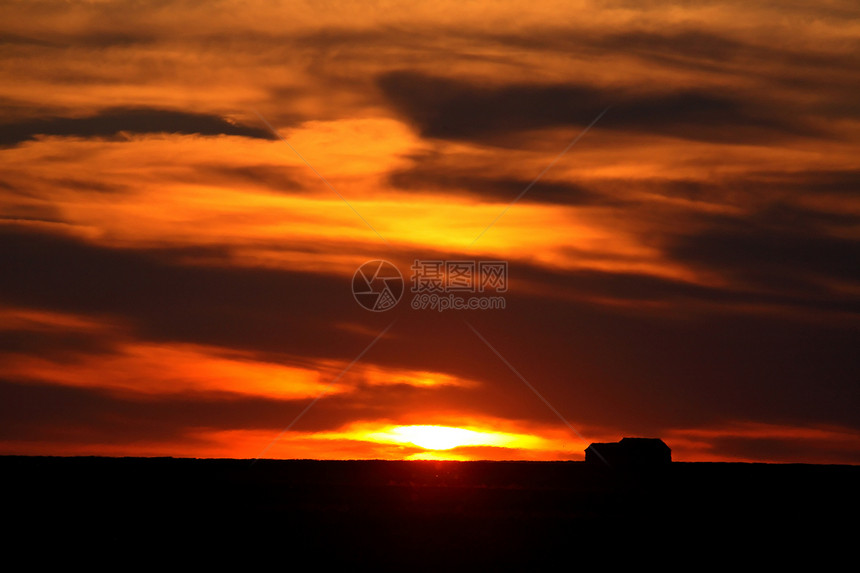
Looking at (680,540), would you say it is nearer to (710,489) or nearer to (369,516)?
(369,516)

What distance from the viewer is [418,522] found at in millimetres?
52312

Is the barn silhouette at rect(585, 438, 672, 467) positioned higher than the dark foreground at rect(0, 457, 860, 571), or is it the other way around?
the barn silhouette at rect(585, 438, 672, 467)

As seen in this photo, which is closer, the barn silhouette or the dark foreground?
the dark foreground

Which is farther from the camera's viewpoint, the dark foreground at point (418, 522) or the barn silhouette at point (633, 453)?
the barn silhouette at point (633, 453)

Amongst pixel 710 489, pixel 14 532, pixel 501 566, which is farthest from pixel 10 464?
pixel 501 566

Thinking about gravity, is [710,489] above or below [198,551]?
above

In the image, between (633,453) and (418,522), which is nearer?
(418,522)

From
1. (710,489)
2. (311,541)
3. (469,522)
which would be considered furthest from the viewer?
(710,489)

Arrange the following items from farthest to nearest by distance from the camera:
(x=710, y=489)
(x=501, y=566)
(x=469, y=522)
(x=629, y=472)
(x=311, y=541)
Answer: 1. (x=629, y=472)
2. (x=710, y=489)
3. (x=469, y=522)
4. (x=311, y=541)
5. (x=501, y=566)

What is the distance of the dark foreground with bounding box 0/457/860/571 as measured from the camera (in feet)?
152

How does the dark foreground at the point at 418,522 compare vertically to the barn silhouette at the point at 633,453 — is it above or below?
below

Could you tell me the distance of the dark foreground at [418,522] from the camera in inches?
1825

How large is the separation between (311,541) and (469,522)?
28.3ft

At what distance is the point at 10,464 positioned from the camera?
103 meters
